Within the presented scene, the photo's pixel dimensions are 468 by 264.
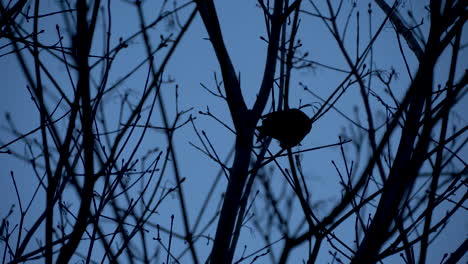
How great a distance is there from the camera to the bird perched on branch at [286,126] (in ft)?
7.18

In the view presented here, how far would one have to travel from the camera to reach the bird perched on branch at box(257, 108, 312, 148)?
2.19 metres

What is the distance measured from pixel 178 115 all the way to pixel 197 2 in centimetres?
94

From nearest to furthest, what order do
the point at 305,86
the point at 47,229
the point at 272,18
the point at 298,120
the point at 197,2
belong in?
the point at 47,229 → the point at 197,2 → the point at 272,18 → the point at 298,120 → the point at 305,86

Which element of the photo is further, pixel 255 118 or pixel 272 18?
pixel 272 18

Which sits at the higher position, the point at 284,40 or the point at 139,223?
Answer: the point at 284,40

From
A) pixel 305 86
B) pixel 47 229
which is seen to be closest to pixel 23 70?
pixel 47 229

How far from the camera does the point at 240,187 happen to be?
1.88 meters

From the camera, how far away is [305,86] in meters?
3.62

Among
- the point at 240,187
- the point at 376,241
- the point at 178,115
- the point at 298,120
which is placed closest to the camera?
the point at 376,241

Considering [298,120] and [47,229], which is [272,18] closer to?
[298,120]

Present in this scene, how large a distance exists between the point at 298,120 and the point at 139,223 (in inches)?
42.8

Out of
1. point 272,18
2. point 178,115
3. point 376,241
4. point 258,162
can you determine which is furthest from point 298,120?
point 376,241

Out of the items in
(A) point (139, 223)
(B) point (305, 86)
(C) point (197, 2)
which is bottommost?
(A) point (139, 223)

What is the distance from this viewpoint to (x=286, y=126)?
7.36 feet
